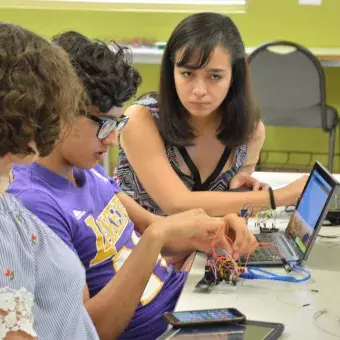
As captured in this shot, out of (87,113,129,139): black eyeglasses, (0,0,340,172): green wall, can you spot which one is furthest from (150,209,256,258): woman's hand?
(0,0,340,172): green wall

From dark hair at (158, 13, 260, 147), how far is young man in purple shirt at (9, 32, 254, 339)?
0.49m

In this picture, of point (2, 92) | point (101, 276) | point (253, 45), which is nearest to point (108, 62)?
point (101, 276)

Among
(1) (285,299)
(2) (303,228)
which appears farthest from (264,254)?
(1) (285,299)

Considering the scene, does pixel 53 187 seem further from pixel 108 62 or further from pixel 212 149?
pixel 212 149

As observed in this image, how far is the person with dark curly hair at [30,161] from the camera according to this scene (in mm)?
855

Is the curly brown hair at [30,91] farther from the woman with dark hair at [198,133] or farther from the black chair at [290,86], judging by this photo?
the black chair at [290,86]

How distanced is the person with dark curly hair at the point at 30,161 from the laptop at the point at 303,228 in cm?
58

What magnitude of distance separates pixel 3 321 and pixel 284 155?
383 centimetres

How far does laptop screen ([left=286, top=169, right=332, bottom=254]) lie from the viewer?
4.87 feet

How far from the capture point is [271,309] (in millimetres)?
1236

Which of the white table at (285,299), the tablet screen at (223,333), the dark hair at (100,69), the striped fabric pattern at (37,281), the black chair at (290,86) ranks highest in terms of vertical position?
the dark hair at (100,69)

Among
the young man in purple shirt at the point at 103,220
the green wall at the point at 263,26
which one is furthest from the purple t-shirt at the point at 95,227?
the green wall at the point at 263,26

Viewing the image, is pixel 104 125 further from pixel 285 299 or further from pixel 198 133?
pixel 198 133

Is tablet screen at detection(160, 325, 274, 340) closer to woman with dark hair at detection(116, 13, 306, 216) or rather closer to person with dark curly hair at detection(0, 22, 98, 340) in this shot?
person with dark curly hair at detection(0, 22, 98, 340)
